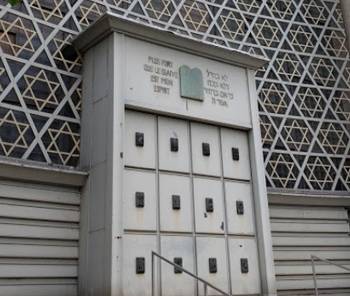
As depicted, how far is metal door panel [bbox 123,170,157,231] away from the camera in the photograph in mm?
9703

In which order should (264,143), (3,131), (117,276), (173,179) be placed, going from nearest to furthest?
1. (117,276)
2. (3,131)
3. (173,179)
4. (264,143)

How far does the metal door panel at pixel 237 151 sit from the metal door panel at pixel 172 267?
2012mm

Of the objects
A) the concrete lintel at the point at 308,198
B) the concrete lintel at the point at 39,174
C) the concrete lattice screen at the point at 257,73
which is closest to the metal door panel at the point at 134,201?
the concrete lintel at the point at 39,174

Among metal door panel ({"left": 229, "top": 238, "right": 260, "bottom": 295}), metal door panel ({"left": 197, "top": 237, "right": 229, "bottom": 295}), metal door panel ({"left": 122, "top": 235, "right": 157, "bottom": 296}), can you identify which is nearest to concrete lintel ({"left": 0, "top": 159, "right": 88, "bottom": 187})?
metal door panel ({"left": 122, "top": 235, "right": 157, "bottom": 296})

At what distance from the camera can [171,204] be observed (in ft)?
33.9

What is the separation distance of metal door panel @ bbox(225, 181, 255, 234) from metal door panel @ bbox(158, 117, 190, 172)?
122 cm

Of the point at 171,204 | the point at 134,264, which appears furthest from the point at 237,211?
the point at 134,264

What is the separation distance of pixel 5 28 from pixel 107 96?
2624mm

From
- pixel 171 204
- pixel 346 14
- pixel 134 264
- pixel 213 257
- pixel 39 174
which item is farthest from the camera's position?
pixel 346 14

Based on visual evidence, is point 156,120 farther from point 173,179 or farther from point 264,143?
point 264,143

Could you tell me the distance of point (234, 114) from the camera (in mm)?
11859

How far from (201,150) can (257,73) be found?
4271 millimetres

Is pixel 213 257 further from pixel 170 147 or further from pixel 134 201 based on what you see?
pixel 170 147

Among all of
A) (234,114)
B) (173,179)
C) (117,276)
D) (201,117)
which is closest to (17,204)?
(117,276)
